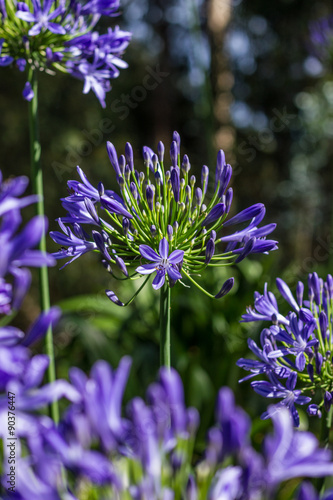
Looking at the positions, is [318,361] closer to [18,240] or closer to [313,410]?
[313,410]

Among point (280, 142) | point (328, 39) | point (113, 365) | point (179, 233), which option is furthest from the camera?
point (280, 142)

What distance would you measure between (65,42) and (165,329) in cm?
117

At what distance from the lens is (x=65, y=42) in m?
1.97

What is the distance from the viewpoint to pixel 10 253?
0.71m

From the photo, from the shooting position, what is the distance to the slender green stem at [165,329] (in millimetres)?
1358

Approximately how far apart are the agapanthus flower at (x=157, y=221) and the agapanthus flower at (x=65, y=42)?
630mm

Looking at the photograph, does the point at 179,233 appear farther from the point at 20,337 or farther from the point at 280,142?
the point at 280,142

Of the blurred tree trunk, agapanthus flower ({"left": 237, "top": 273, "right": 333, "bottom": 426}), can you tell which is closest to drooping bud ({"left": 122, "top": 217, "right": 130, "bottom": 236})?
agapanthus flower ({"left": 237, "top": 273, "right": 333, "bottom": 426})

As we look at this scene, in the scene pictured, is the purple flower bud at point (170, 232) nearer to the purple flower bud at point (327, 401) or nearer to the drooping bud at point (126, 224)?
the drooping bud at point (126, 224)

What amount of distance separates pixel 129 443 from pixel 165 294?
639 millimetres

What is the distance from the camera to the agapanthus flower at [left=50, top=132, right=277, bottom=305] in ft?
4.58

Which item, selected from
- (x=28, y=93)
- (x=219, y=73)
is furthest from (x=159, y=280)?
(x=219, y=73)

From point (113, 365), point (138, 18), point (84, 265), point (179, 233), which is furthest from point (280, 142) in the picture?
point (179, 233)

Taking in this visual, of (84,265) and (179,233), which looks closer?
(179,233)
